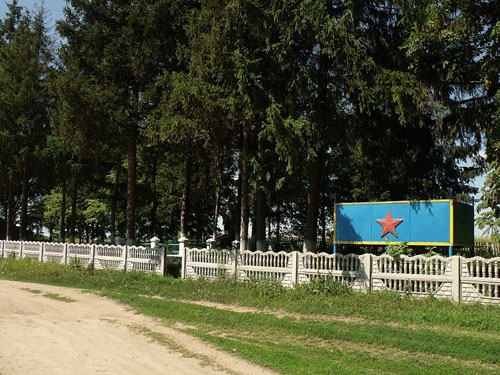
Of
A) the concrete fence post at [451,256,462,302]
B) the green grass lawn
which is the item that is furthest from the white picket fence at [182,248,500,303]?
the green grass lawn

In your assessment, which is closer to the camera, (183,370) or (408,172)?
(183,370)

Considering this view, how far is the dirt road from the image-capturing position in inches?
252

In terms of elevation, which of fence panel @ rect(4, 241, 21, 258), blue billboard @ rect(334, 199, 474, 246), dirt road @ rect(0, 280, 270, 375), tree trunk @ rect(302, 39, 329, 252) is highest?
tree trunk @ rect(302, 39, 329, 252)

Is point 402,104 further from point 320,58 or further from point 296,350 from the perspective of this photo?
point 296,350

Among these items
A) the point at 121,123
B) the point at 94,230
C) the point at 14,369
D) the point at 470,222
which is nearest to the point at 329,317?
the point at 14,369

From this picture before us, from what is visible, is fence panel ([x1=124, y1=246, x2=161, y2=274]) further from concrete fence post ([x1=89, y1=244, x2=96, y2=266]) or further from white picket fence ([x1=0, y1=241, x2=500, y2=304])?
concrete fence post ([x1=89, y1=244, x2=96, y2=266])

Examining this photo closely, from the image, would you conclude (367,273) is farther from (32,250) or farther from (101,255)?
(32,250)

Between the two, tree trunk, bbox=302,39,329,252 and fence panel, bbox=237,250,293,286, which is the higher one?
tree trunk, bbox=302,39,329,252

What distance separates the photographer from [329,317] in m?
10.1

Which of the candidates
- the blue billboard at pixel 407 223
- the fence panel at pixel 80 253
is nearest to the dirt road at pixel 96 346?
the fence panel at pixel 80 253

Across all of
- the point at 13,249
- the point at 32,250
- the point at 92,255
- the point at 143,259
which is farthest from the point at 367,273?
the point at 13,249

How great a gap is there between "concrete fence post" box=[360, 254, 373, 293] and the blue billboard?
2.77 meters

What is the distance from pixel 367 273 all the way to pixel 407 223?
3177mm

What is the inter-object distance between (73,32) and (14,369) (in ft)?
69.0
